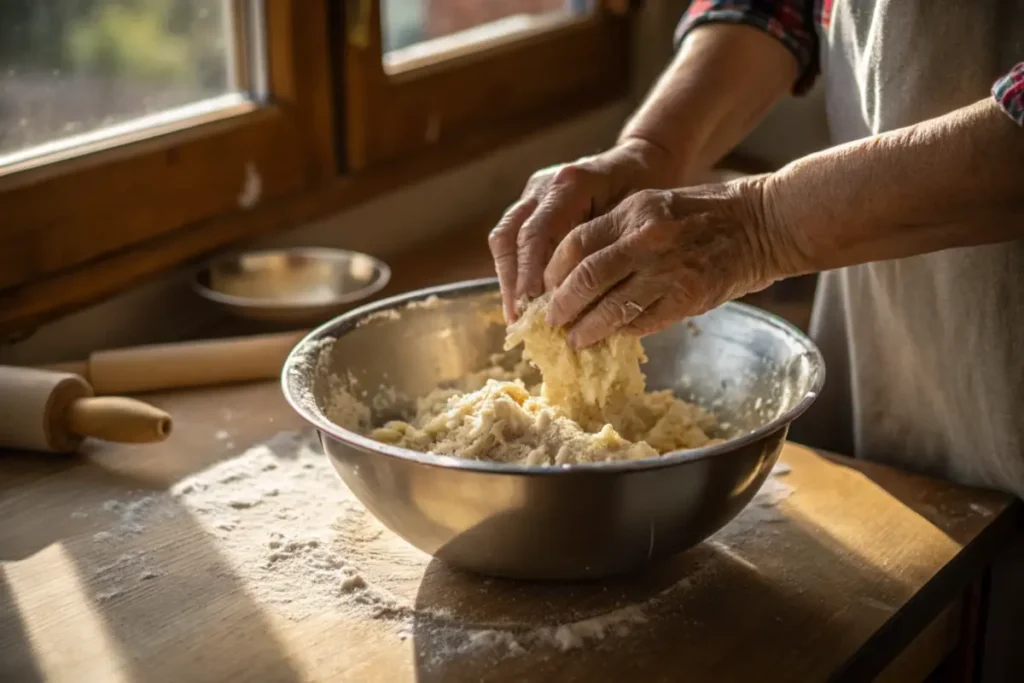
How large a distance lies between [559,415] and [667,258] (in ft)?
0.60

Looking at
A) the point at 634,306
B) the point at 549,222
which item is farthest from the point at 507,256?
the point at 634,306

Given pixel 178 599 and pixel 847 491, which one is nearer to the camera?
pixel 178 599

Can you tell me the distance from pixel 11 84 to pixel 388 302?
0.51 meters

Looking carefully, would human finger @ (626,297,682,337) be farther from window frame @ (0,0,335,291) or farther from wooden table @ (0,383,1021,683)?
window frame @ (0,0,335,291)

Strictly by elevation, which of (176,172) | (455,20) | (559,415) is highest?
(455,20)

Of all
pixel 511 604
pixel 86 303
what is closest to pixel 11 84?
pixel 86 303

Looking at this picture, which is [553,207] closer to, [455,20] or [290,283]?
[290,283]

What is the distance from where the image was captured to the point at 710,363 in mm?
1243

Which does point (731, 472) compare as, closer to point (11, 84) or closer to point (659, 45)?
point (11, 84)

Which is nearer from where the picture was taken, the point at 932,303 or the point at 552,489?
the point at 552,489

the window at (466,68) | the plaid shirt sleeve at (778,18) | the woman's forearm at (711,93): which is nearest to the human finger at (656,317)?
the woman's forearm at (711,93)

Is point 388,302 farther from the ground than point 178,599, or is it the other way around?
point 388,302

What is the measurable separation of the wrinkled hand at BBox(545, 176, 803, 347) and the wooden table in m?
0.23

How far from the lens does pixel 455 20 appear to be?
6.44 ft
